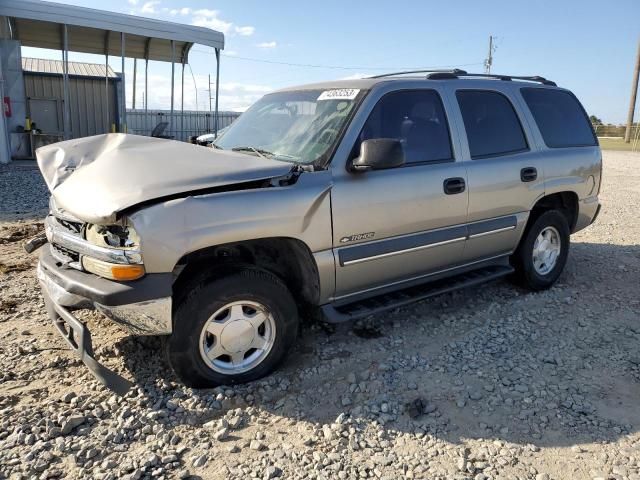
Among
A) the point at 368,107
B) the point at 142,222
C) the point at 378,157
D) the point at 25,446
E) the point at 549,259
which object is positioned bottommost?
the point at 25,446

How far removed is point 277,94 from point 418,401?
2.81 m

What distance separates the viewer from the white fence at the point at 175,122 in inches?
722

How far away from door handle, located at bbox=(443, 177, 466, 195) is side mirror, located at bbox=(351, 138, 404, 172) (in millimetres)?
775

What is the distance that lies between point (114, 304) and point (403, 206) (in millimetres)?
2084

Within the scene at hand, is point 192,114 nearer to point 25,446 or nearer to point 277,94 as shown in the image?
point 277,94

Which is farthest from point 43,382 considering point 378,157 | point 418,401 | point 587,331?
point 587,331

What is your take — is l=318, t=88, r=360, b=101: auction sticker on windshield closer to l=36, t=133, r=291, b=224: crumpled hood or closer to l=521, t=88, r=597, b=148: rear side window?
l=36, t=133, r=291, b=224: crumpled hood

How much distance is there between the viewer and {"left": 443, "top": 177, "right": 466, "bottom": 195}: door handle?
161 inches

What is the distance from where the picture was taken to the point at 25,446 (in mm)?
2727

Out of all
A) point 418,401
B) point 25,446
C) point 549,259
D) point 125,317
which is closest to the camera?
point 25,446

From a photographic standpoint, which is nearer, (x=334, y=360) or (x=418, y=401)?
(x=418, y=401)

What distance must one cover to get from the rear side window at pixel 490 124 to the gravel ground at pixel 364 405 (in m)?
1.46

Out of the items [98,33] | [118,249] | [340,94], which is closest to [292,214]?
[118,249]

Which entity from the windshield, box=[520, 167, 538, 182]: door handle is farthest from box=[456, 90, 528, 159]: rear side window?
the windshield
